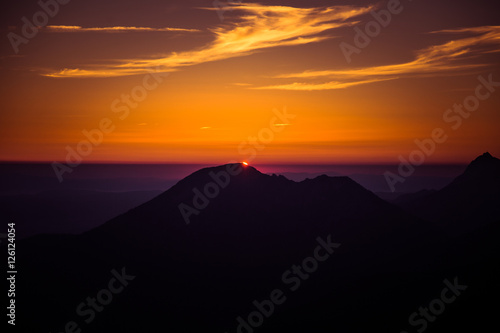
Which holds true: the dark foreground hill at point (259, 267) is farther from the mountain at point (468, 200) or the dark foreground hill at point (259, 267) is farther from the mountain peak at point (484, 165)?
the mountain peak at point (484, 165)

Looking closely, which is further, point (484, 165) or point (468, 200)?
point (484, 165)

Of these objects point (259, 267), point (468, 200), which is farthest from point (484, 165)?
point (259, 267)

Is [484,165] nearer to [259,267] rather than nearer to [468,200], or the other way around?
[468,200]

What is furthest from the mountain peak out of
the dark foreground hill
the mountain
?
the dark foreground hill

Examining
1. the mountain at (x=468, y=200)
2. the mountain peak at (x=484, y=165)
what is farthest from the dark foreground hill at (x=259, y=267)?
the mountain peak at (x=484, y=165)

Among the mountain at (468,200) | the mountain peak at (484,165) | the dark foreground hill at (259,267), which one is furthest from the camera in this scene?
the mountain peak at (484,165)

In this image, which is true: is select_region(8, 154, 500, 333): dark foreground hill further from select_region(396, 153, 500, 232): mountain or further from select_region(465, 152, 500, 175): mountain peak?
select_region(465, 152, 500, 175): mountain peak

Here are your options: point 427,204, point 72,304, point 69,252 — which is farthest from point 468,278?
point 427,204

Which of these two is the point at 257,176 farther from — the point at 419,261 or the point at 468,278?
the point at 468,278
